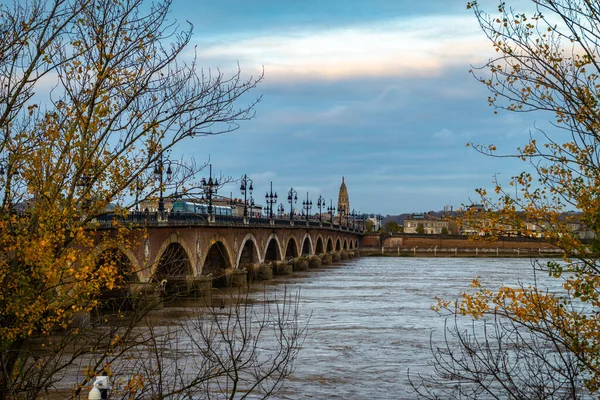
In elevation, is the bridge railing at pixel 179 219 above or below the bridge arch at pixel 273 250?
above

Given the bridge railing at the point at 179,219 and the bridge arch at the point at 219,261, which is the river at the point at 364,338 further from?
the bridge railing at the point at 179,219

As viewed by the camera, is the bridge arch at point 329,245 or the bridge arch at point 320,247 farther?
the bridge arch at point 329,245

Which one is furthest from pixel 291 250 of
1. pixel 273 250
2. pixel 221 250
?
pixel 221 250

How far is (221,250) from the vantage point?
59156mm

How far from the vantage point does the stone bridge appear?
40.4 m

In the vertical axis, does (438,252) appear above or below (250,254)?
above

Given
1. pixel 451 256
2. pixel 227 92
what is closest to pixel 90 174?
pixel 227 92

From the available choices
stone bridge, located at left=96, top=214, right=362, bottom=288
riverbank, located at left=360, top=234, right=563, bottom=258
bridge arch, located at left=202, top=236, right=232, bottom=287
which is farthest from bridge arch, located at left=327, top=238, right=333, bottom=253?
bridge arch, located at left=202, top=236, right=232, bottom=287

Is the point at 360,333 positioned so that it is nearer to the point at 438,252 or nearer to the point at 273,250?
the point at 273,250

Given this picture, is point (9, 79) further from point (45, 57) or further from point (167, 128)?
point (167, 128)

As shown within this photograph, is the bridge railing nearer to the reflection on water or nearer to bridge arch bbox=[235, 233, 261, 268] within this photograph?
bridge arch bbox=[235, 233, 261, 268]

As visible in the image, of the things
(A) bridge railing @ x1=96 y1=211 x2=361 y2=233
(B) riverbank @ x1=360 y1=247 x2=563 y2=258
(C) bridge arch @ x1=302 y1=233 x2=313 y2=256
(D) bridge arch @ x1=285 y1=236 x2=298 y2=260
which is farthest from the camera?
(B) riverbank @ x1=360 y1=247 x2=563 y2=258

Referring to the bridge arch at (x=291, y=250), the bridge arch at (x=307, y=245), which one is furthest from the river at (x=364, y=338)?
the bridge arch at (x=307, y=245)

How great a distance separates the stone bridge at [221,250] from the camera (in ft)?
132
